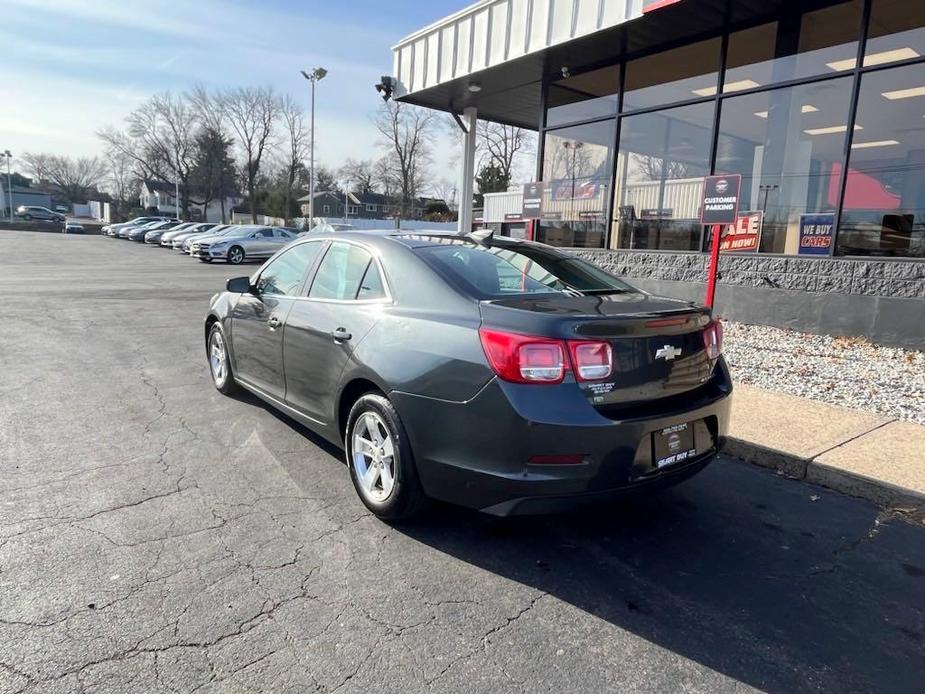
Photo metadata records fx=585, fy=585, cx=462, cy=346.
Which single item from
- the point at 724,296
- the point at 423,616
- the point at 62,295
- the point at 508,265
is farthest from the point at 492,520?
the point at 62,295

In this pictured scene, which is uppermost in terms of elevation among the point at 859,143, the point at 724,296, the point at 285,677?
the point at 859,143

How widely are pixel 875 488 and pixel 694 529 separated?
1.35m

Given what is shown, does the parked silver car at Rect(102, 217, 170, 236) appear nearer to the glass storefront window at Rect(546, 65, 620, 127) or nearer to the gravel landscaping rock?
the glass storefront window at Rect(546, 65, 620, 127)

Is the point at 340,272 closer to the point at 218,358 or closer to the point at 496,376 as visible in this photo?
the point at 496,376

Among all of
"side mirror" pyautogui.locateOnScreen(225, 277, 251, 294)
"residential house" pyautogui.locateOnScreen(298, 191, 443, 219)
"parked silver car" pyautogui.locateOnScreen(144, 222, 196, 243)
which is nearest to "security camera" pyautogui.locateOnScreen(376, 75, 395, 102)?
"side mirror" pyautogui.locateOnScreen(225, 277, 251, 294)

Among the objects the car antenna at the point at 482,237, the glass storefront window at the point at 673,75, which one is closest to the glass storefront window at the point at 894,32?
the glass storefront window at the point at 673,75

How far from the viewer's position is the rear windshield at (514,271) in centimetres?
323

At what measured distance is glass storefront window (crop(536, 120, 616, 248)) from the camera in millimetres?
11320

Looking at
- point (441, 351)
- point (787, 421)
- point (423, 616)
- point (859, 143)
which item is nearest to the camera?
point (423, 616)

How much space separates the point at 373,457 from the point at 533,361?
1.20 m

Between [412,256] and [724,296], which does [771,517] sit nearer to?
[412,256]

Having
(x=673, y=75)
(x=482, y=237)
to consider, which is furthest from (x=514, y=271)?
(x=673, y=75)

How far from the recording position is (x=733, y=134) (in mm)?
9391

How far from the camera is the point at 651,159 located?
34.5ft
